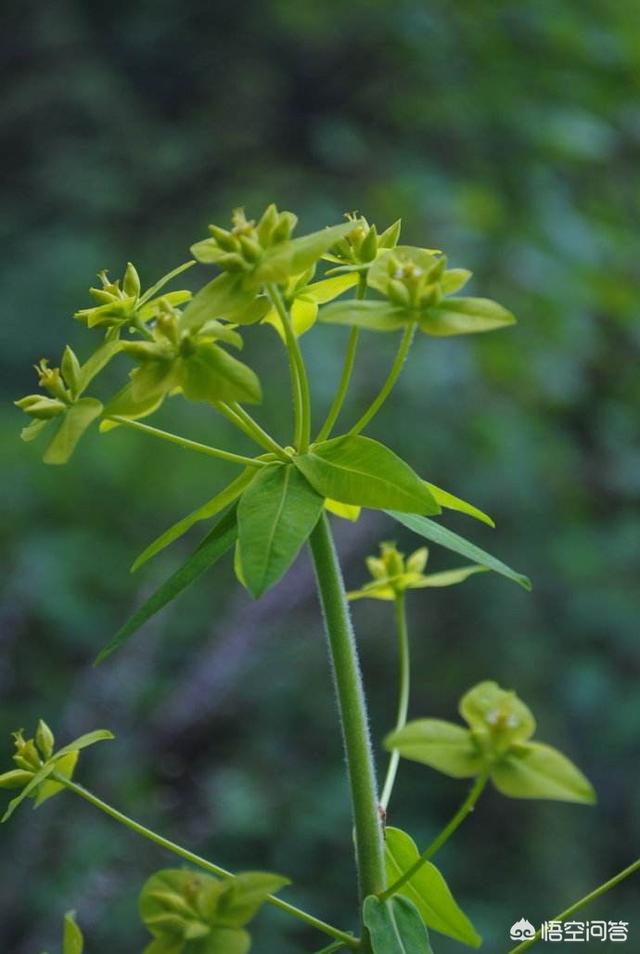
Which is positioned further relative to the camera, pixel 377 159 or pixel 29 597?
pixel 377 159

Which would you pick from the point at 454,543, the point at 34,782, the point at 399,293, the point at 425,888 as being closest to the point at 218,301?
the point at 399,293

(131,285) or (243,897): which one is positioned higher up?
(131,285)

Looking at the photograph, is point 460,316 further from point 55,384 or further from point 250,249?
point 55,384

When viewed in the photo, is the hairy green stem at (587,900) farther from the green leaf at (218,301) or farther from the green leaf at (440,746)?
the green leaf at (218,301)

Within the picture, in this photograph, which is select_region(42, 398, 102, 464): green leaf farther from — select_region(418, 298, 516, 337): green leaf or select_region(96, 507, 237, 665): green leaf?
select_region(418, 298, 516, 337): green leaf

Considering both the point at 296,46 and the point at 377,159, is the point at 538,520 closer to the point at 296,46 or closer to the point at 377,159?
the point at 377,159

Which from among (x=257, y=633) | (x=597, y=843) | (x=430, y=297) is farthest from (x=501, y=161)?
(x=430, y=297)
